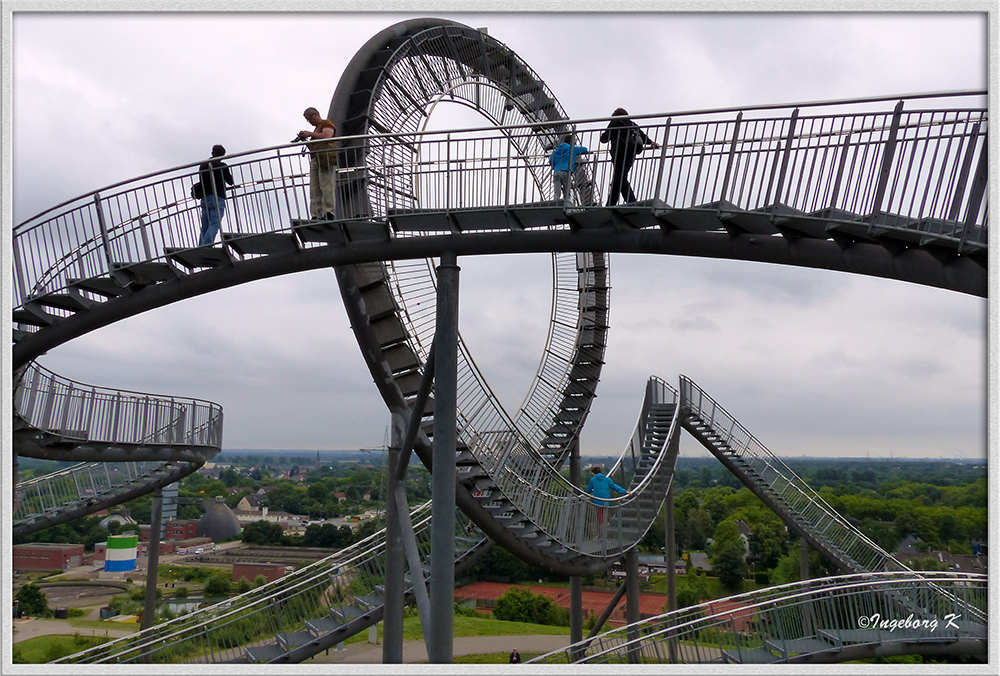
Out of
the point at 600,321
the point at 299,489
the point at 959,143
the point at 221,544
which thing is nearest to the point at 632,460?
the point at 600,321

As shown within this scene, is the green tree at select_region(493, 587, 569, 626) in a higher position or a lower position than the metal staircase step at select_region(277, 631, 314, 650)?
lower

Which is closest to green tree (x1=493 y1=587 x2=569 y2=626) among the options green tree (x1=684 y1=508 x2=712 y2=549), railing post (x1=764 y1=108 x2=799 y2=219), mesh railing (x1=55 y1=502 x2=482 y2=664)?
green tree (x1=684 y1=508 x2=712 y2=549)

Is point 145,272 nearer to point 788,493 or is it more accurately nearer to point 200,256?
point 200,256

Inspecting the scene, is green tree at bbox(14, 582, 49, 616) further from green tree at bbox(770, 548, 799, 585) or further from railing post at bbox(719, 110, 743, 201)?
green tree at bbox(770, 548, 799, 585)

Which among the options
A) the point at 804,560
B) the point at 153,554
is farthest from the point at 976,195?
the point at 153,554

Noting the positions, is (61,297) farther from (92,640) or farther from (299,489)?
(299,489)

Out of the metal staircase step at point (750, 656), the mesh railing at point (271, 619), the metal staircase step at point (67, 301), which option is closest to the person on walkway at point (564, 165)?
the metal staircase step at point (67, 301)

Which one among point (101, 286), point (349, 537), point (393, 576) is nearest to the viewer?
point (101, 286)
